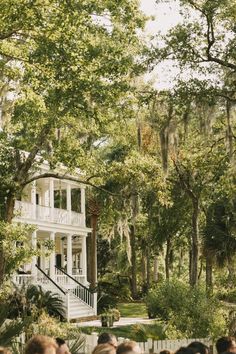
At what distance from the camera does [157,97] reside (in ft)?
68.4

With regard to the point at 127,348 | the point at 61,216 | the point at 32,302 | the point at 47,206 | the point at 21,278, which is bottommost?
the point at 127,348

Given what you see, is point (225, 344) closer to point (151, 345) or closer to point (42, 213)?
point (151, 345)

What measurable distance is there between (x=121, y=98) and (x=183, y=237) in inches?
1180

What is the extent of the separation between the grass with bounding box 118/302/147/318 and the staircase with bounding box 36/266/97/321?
12.0ft

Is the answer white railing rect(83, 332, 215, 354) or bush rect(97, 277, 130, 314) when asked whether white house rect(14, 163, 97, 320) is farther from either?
white railing rect(83, 332, 215, 354)

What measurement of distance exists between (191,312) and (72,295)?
1254 centimetres

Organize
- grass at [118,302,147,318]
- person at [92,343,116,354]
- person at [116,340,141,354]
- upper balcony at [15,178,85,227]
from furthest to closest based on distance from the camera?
grass at [118,302,147,318]
upper balcony at [15,178,85,227]
person at [92,343,116,354]
person at [116,340,141,354]

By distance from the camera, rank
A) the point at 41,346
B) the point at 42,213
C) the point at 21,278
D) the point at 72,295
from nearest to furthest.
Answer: the point at 41,346, the point at 21,278, the point at 72,295, the point at 42,213

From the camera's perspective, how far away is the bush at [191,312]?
19.2 m

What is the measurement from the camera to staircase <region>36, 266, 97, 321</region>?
29438 mm

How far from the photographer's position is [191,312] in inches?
797

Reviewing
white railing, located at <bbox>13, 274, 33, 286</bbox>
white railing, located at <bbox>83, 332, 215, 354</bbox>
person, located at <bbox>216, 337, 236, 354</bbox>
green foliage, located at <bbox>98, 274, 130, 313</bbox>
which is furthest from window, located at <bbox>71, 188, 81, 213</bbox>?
person, located at <bbox>216, 337, 236, 354</bbox>

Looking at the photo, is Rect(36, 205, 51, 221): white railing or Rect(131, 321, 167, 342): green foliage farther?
Rect(36, 205, 51, 221): white railing

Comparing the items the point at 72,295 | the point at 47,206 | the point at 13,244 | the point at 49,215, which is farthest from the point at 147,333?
the point at 47,206
